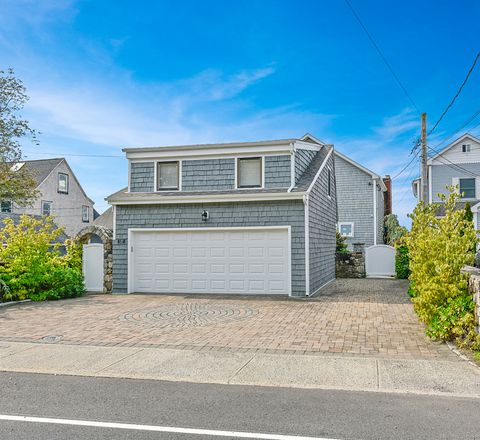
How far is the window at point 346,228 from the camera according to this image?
91.5ft

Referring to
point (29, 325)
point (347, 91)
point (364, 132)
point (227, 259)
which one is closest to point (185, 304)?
point (227, 259)

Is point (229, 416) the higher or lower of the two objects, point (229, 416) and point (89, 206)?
the lower

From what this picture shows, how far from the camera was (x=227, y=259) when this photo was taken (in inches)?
590

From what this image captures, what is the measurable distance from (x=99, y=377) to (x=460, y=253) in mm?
6262

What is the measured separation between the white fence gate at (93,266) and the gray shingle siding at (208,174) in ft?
12.4

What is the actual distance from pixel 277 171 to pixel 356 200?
14.2m

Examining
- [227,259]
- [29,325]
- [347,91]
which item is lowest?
[29,325]

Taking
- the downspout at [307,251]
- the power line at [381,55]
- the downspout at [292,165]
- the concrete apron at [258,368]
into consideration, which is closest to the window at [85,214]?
the downspout at [292,165]

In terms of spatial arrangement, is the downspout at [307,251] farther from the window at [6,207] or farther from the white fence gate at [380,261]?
the window at [6,207]

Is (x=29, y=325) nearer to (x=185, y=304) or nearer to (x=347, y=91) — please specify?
(x=185, y=304)

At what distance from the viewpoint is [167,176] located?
16.2m

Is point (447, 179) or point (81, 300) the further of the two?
point (447, 179)

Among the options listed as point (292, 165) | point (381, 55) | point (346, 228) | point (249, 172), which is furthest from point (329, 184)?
point (346, 228)

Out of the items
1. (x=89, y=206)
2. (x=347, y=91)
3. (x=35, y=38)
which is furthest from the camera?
(x=89, y=206)
